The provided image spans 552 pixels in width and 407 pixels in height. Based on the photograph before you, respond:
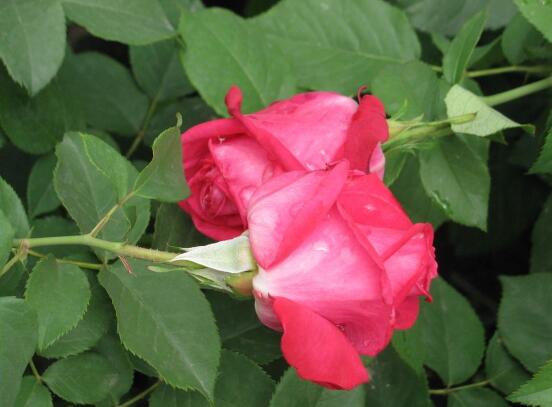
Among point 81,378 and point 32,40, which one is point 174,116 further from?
point 81,378

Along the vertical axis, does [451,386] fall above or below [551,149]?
below

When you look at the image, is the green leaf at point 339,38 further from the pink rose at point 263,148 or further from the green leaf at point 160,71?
the pink rose at point 263,148

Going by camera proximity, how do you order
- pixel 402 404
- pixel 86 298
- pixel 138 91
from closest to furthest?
1. pixel 86 298
2. pixel 402 404
3. pixel 138 91

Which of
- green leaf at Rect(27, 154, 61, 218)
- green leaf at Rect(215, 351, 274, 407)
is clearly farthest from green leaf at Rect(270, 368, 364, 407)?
green leaf at Rect(27, 154, 61, 218)

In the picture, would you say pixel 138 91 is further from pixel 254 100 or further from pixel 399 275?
pixel 399 275

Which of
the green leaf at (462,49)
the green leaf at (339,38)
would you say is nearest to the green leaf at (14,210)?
the green leaf at (339,38)

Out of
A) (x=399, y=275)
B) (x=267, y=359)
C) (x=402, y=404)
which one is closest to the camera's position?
(x=399, y=275)

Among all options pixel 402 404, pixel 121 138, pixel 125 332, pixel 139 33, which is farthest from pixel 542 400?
pixel 121 138
